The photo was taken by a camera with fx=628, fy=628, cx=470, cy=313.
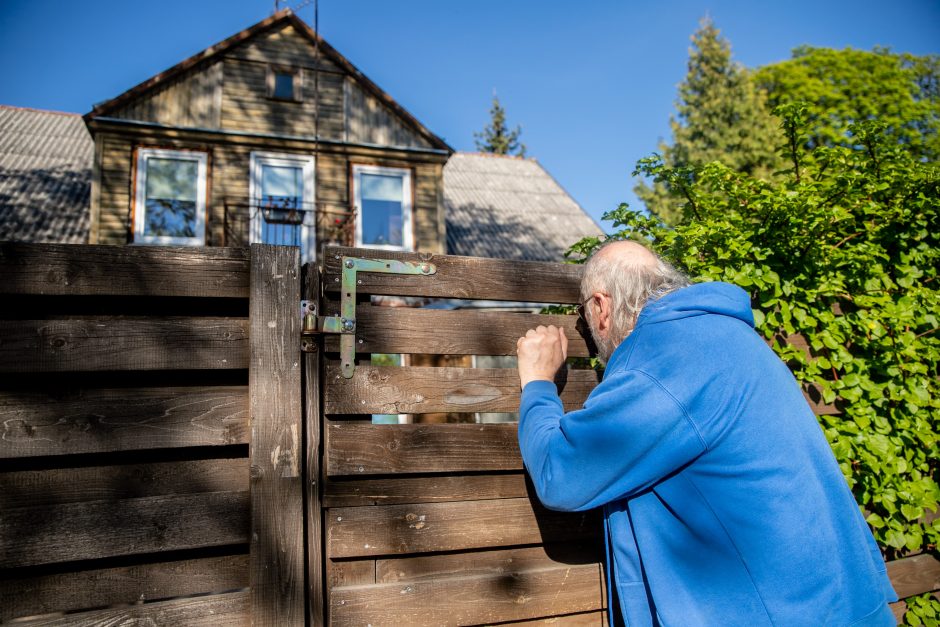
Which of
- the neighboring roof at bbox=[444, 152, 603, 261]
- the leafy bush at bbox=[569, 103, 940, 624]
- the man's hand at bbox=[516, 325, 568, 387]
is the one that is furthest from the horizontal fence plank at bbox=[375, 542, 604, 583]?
the neighboring roof at bbox=[444, 152, 603, 261]

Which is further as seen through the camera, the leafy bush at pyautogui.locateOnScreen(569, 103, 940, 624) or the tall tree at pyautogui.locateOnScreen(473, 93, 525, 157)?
the tall tree at pyautogui.locateOnScreen(473, 93, 525, 157)

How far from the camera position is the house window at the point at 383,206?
40.8 ft

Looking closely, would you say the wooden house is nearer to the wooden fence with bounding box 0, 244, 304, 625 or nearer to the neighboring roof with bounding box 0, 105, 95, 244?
the neighboring roof with bounding box 0, 105, 95, 244

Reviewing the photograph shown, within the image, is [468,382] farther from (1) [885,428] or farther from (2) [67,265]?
(1) [885,428]

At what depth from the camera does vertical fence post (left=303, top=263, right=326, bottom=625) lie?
2133mm

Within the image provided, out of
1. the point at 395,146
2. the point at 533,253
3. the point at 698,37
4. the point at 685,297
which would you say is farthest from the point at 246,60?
the point at 698,37

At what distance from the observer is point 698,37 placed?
2622 centimetres

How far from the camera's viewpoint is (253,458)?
2096 mm

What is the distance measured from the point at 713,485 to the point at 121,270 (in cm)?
195

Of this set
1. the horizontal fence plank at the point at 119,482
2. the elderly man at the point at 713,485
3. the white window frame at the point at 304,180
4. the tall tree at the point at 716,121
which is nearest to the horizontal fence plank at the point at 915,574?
the elderly man at the point at 713,485

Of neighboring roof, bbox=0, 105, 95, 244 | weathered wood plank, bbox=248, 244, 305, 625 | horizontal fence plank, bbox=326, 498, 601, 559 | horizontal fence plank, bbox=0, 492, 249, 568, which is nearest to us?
horizontal fence plank, bbox=0, 492, 249, 568

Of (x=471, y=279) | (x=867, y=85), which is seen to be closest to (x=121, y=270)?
(x=471, y=279)

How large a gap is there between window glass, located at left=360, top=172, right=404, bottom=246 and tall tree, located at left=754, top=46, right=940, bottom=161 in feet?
67.8

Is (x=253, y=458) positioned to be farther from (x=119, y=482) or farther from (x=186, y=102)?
(x=186, y=102)
